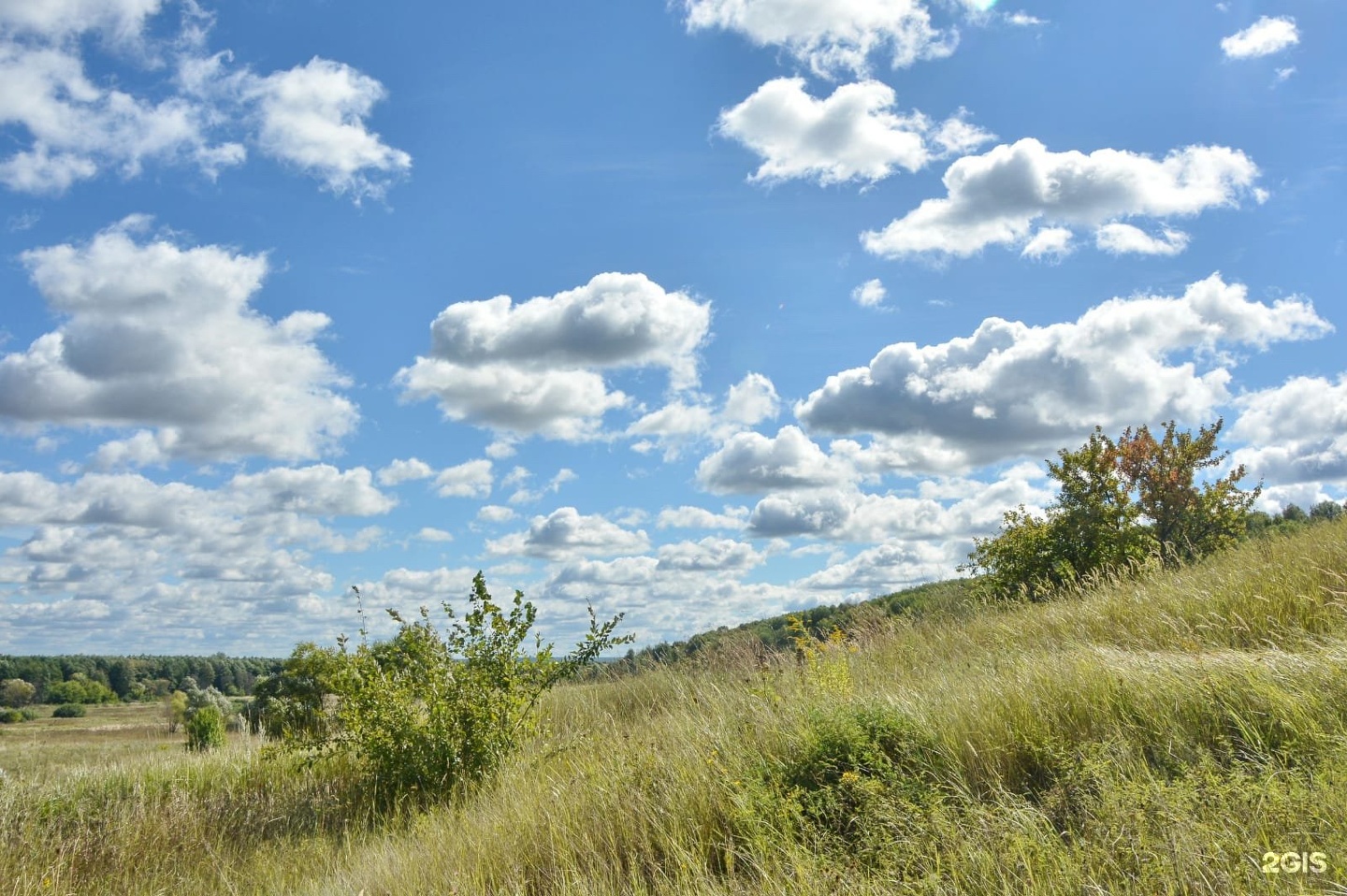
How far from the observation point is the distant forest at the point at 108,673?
375 ft

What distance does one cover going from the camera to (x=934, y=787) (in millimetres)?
5922

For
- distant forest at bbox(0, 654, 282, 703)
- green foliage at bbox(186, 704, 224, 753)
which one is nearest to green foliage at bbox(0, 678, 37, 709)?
distant forest at bbox(0, 654, 282, 703)

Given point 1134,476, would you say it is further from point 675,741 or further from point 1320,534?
point 675,741

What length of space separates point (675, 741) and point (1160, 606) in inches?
250

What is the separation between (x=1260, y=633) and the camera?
30.9 ft

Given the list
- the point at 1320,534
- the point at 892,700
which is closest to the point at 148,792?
the point at 892,700

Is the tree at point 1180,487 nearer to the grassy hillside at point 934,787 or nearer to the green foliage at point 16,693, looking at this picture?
the grassy hillside at point 934,787

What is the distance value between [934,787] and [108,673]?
15955 cm

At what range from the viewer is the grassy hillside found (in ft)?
15.6

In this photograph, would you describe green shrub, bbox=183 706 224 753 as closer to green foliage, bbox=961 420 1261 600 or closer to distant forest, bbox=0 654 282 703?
green foliage, bbox=961 420 1261 600

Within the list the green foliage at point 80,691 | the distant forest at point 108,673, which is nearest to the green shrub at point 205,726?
the distant forest at point 108,673

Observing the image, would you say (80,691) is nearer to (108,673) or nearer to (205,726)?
(108,673)

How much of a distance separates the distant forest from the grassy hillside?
10531 centimetres

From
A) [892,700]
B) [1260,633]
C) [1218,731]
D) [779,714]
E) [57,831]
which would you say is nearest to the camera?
[1218,731]
